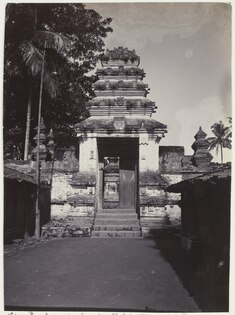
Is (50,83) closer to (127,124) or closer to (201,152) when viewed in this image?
(127,124)

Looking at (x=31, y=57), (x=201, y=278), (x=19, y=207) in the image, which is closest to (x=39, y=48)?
(x=31, y=57)

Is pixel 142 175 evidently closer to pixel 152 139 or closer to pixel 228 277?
pixel 152 139

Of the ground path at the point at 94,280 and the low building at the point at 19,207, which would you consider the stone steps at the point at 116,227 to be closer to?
the low building at the point at 19,207

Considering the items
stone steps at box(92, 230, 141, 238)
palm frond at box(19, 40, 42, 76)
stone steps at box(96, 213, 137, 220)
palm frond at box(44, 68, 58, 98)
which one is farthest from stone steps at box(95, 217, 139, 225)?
palm frond at box(19, 40, 42, 76)

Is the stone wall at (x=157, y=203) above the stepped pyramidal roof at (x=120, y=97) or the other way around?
the other way around

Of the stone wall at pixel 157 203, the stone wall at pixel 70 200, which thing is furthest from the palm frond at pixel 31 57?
the stone wall at pixel 157 203

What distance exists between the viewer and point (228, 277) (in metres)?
5.93

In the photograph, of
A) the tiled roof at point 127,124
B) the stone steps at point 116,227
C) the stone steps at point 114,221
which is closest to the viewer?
the stone steps at point 116,227

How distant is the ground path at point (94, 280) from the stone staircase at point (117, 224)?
2.55 metres

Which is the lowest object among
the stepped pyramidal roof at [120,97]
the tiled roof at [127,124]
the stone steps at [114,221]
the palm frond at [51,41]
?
the stone steps at [114,221]

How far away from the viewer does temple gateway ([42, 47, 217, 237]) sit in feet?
48.0

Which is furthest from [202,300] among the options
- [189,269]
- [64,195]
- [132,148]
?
[132,148]

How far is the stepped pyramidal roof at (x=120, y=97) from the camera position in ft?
51.1

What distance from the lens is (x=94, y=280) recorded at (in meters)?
7.56
